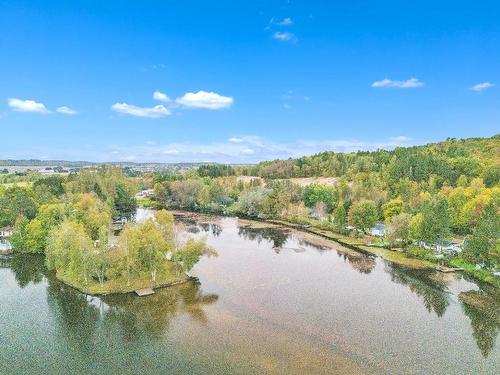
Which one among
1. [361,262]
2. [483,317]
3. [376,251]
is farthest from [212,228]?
[483,317]

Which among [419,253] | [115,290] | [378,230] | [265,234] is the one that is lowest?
[115,290]

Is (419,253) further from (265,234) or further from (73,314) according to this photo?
(73,314)

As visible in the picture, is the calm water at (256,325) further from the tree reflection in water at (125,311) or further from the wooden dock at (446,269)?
the wooden dock at (446,269)

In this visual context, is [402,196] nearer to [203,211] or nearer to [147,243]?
[203,211]

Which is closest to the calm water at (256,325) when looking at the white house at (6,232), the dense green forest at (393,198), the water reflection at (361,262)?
the water reflection at (361,262)

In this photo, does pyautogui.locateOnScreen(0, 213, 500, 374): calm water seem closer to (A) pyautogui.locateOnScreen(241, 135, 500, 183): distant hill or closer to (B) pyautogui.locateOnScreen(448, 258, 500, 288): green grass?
(B) pyautogui.locateOnScreen(448, 258, 500, 288): green grass

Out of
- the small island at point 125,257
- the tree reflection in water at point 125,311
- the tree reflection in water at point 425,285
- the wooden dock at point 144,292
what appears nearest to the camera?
the tree reflection in water at point 125,311
